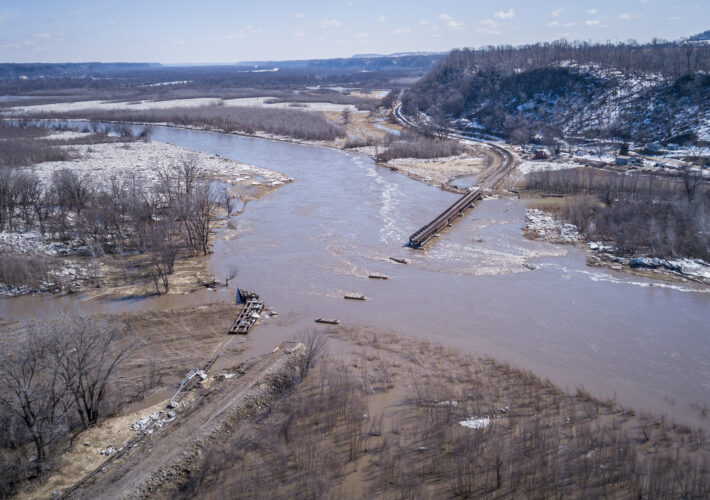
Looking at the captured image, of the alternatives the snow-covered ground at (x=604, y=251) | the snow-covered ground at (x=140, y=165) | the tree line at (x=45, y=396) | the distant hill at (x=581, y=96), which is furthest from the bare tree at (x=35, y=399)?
the distant hill at (x=581, y=96)

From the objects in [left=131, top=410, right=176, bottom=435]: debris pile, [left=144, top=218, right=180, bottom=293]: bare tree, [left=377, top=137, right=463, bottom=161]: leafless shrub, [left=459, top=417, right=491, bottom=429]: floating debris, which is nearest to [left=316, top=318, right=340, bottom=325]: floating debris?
[left=131, top=410, right=176, bottom=435]: debris pile

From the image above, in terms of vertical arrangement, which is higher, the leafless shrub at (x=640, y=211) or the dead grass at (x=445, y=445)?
the leafless shrub at (x=640, y=211)

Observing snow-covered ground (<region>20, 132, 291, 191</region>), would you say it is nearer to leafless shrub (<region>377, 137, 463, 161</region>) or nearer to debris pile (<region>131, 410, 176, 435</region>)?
leafless shrub (<region>377, 137, 463, 161</region>)

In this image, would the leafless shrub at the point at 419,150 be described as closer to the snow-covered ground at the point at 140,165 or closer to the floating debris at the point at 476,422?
the snow-covered ground at the point at 140,165

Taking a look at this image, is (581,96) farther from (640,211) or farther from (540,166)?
(640,211)

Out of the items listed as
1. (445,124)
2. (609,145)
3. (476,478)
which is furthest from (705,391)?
(445,124)

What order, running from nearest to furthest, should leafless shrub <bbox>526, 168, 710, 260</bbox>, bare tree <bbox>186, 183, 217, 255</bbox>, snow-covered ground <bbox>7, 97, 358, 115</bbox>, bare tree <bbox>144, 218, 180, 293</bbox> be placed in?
1. bare tree <bbox>144, 218, 180, 293</bbox>
2. leafless shrub <bbox>526, 168, 710, 260</bbox>
3. bare tree <bbox>186, 183, 217, 255</bbox>
4. snow-covered ground <bbox>7, 97, 358, 115</bbox>

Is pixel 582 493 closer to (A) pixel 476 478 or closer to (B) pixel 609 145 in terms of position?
(A) pixel 476 478

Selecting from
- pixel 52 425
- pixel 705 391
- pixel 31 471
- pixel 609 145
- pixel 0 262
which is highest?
pixel 609 145
